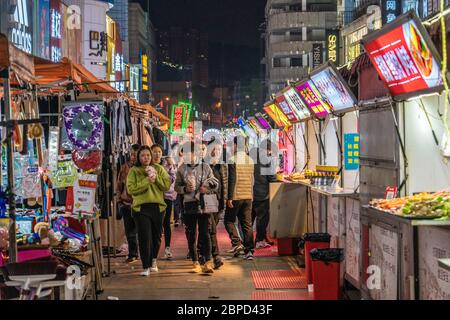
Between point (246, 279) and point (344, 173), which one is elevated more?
point (344, 173)

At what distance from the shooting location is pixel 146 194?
1148cm

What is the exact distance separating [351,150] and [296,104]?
4.21m

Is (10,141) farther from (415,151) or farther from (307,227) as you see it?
(307,227)

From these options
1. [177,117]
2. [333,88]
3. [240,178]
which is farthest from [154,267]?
[177,117]

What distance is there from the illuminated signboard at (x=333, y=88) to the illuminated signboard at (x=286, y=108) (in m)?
4.61

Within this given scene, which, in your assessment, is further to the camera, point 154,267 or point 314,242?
point 154,267

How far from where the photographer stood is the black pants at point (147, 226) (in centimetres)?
1149

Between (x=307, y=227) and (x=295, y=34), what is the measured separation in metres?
62.8

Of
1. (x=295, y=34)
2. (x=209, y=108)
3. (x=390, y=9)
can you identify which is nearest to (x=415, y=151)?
(x=390, y=9)

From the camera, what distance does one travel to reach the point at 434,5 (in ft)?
77.7

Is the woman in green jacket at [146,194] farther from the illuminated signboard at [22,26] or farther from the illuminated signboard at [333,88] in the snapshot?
the illuminated signboard at [22,26]

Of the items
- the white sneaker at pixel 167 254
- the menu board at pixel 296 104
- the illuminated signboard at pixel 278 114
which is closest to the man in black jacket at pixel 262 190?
the menu board at pixel 296 104

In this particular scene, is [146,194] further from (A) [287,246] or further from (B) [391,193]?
(B) [391,193]

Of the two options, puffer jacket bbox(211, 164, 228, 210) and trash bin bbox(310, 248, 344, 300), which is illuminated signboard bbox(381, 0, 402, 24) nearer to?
puffer jacket bbox(211, 164, 228, 210)
